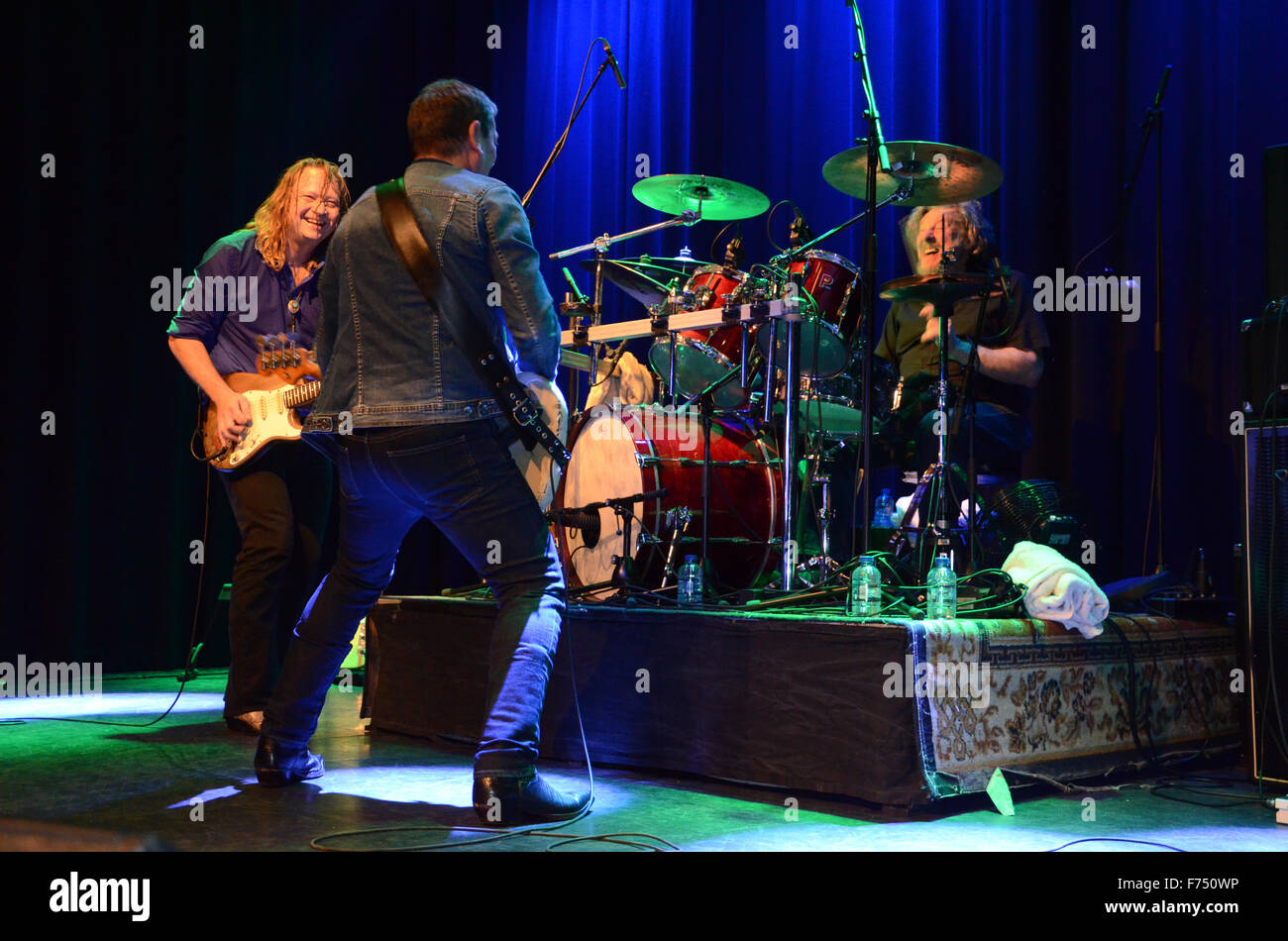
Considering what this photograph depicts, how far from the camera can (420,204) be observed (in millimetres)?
2789

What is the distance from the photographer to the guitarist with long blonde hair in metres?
3.90

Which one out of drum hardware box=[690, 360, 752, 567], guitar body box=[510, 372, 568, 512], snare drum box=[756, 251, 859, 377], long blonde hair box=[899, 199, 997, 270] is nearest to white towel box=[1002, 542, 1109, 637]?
drum hardware box=[690, 360, 752, 567]

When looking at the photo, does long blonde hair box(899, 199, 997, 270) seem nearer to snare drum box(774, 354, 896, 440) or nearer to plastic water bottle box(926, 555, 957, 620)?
snare drum box(774, 354, 896, 440)

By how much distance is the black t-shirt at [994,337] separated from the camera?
461cm

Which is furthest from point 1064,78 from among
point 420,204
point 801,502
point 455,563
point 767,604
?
Result: point 455,563

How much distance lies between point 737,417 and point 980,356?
965mm

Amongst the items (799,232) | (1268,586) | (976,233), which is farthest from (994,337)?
(1268,586)

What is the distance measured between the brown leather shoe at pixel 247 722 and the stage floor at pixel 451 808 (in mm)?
126

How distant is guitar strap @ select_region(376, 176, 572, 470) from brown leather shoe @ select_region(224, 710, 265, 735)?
185 cm

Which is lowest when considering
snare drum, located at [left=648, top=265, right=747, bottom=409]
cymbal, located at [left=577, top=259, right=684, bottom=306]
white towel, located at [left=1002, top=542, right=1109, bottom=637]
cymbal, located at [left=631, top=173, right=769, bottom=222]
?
white towel, located at [left=1002, top=542, right=1109, bottom=637]

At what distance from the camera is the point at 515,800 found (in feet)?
8.50
